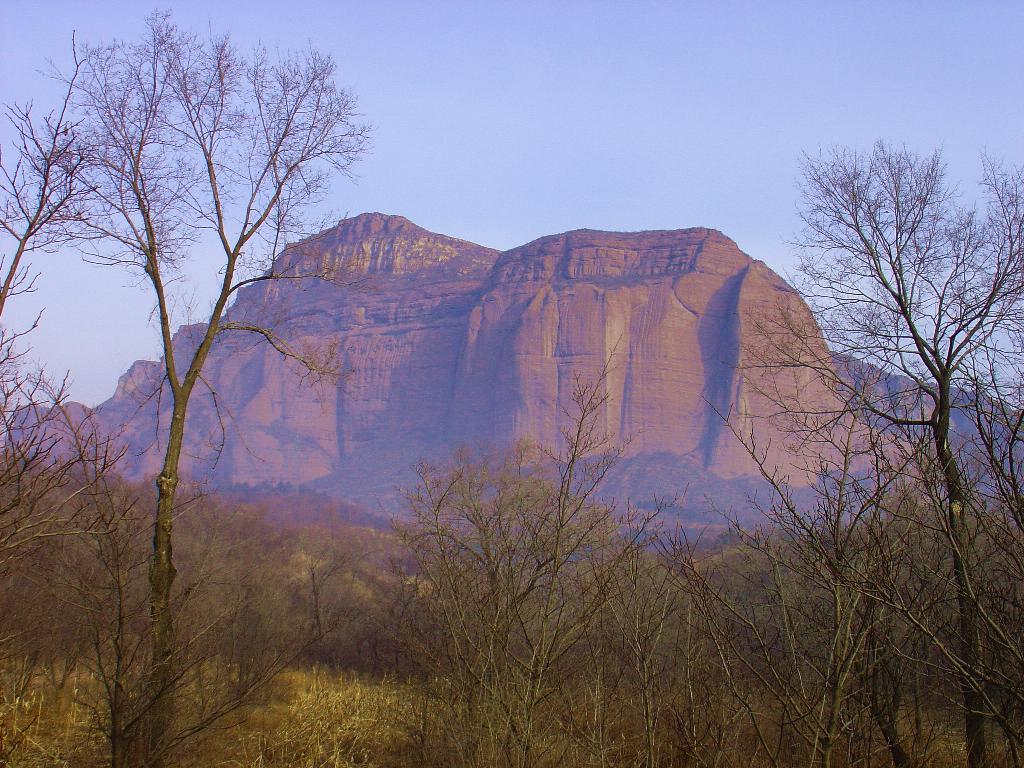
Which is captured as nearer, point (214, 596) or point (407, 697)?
point (407, 697)

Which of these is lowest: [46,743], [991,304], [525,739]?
[46,743]

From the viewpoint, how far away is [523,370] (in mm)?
121062

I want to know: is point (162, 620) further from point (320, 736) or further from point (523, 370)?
point (523, 370)

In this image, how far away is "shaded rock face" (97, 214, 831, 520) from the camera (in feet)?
375

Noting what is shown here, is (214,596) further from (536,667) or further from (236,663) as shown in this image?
(536,667)

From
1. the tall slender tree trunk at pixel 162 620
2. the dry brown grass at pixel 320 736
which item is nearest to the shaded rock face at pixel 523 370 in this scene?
the dry brown grass at pixel 320 736

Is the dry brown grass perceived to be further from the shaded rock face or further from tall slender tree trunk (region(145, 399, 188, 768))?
the shaded rock face

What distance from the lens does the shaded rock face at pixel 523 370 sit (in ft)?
375

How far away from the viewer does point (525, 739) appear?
206 inches

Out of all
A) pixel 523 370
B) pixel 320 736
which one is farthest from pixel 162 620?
pixel 523 370

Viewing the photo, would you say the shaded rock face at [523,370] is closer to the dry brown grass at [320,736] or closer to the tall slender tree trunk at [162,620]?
the dry brown grass at [320,736]

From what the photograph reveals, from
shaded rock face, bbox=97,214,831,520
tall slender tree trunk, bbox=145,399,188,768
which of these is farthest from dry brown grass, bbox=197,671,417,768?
shaded rock face, bbox=97,214,831,520

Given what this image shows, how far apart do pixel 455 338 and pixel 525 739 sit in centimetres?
13588

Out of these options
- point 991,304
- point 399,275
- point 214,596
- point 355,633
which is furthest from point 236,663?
point 399,275
